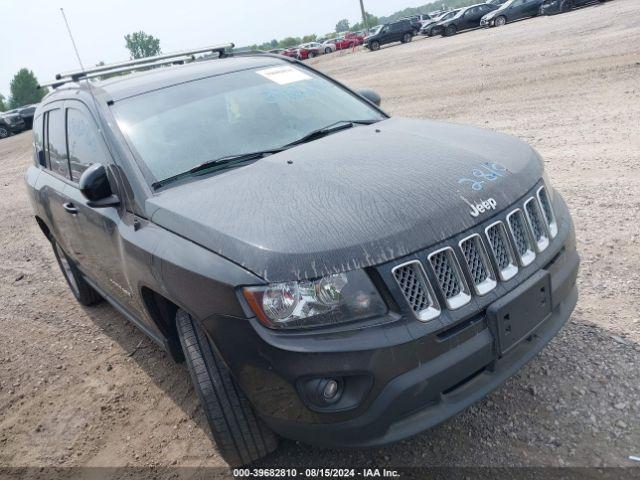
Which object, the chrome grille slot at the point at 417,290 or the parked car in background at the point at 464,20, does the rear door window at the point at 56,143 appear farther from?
the parked car in background at the point at 464,20

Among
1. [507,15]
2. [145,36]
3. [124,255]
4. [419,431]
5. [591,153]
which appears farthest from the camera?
[145,36]

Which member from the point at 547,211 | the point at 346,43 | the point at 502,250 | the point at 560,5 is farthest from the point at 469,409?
the point at 346,43

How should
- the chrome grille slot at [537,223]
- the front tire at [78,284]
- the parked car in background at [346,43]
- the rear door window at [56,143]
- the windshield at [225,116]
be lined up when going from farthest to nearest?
the parked car in background at [346,43], the front tire at [78,284], the rear door window at [56,143], the windshield at [225,116], the chrome grille slot at [537,223]

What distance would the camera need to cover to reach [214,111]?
3.35 m

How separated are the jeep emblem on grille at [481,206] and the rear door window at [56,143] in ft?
9.60

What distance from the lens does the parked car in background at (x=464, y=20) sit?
32438 millimetres

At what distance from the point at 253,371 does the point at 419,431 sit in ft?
2.29

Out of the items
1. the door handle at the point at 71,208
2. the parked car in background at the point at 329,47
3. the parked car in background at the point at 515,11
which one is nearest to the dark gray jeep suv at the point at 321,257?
the door handle at the point at 71,208

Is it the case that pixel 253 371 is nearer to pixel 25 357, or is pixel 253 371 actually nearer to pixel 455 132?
pixel 455 132

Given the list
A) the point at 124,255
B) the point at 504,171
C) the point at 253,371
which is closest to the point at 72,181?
the point at 124,255

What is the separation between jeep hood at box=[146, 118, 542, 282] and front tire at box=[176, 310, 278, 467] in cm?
56

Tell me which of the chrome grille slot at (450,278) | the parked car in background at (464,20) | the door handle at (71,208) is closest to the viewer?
the chrome grille slot at (450,278)

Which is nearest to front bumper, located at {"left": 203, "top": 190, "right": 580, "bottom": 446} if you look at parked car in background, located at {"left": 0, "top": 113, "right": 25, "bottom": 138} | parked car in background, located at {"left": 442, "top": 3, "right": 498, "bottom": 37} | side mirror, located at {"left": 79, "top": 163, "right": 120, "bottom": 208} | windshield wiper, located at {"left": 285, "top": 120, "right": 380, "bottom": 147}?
side mirror, located at {"left": 79, "top": 163, "right": 120, "bottom": 208}

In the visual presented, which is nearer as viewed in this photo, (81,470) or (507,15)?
(81,470)
